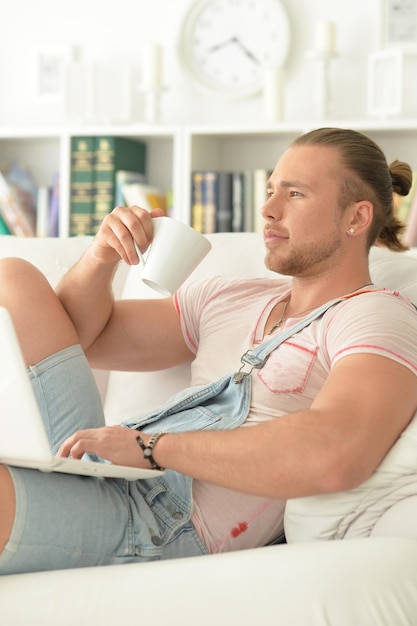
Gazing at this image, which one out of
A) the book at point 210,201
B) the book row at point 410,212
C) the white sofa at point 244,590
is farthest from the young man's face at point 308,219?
the book at point 210,201

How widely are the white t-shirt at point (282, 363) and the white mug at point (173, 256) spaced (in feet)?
0.70

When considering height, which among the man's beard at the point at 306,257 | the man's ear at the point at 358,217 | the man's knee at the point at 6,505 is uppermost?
the man's ear at the point at 358,217

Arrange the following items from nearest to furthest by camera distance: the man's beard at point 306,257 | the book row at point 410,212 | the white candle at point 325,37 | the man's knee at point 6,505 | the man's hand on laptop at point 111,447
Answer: the man's knee at point 6,505 → the man's hand on laptop at point 111,447 → the man's beard at point 306,257 → the book row at point 410,212 → the white candle at point 325,37

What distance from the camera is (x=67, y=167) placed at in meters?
3.61

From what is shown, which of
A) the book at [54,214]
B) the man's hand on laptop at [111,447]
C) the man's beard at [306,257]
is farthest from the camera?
the book at [54,214]

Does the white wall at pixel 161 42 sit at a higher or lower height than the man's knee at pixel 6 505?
higher

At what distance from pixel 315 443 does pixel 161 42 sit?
271cm

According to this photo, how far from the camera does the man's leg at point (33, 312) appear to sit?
165 cm

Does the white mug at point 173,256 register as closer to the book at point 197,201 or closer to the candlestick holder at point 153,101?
the book at point 197,201

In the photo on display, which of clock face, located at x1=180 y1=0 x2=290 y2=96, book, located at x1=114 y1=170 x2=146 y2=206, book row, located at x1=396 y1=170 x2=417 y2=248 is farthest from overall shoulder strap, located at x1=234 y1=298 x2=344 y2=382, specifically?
clock face, located at x1=180 y1=0 x2=290 y2=96

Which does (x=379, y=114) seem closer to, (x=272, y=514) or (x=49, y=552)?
(x=272, y=514)

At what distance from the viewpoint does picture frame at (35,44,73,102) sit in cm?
383

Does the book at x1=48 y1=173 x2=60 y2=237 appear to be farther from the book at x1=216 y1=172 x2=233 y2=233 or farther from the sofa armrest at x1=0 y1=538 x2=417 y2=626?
the sofa armrest at x1=0 y1=538 x2=417 y2=626

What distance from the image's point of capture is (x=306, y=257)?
1767 millimetres
